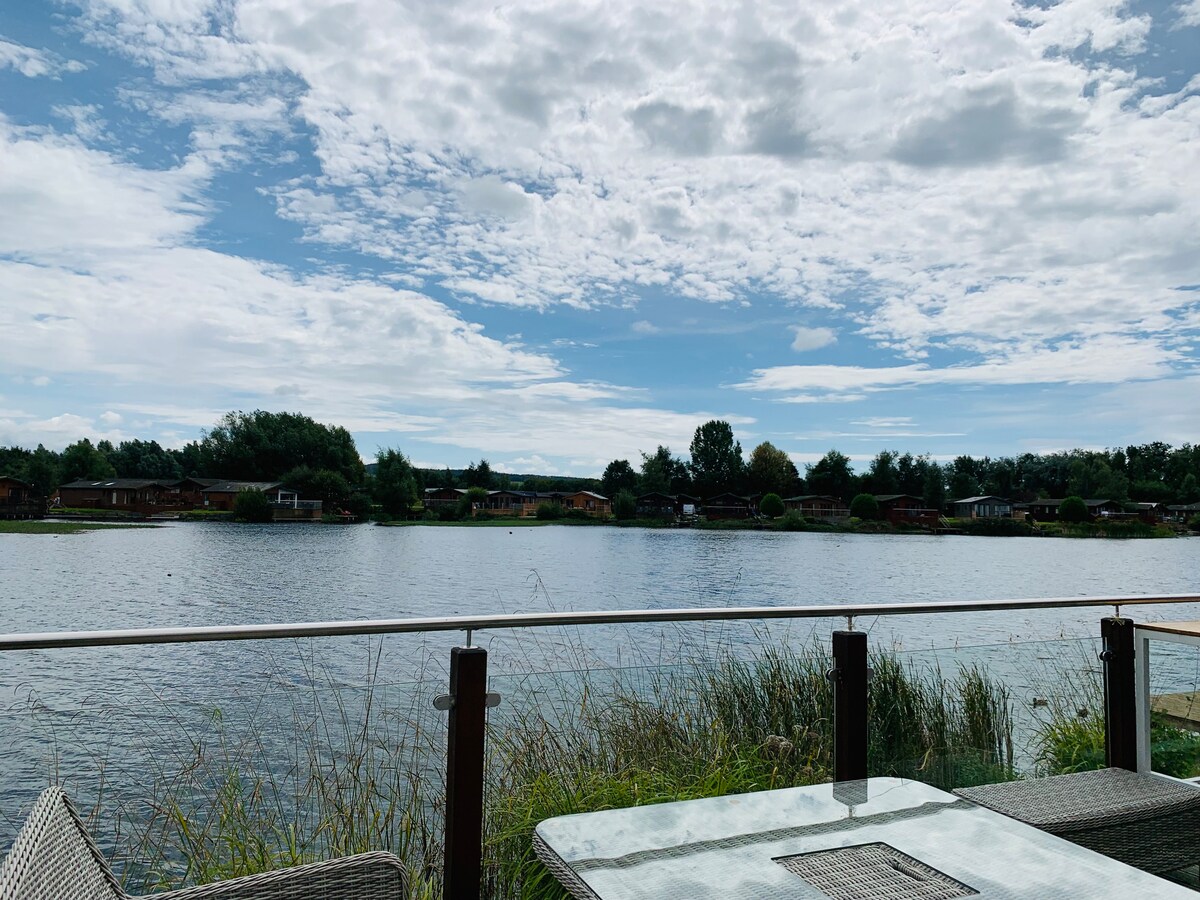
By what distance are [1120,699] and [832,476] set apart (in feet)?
237

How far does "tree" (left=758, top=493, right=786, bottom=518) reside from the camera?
2790 inches

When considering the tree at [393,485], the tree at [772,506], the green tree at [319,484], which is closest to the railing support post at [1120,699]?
the tree at [393,485]

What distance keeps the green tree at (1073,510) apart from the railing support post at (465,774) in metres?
68.1

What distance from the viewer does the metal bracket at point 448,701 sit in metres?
2.20

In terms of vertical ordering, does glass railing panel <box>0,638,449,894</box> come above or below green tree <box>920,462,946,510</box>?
below

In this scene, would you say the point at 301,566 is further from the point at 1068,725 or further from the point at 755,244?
the point at 1068,725

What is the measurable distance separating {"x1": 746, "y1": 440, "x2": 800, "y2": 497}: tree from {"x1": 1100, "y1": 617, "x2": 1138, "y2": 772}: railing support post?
73.4 m

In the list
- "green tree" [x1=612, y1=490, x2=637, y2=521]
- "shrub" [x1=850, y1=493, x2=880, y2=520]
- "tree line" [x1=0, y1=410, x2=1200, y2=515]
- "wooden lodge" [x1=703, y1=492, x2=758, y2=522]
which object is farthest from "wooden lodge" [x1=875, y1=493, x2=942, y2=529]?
"green tree" [x1=612, y1=490, x2=637, y2=521]

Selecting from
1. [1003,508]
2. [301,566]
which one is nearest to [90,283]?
[301,566]

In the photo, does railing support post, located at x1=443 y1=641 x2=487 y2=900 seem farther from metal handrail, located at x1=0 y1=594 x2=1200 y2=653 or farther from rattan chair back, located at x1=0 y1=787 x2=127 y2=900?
rattan chair back, located at x1=0 y1=787 x2=127 y2=900

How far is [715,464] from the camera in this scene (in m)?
76.9

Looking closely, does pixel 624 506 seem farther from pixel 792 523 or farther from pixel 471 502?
pixel 792 523

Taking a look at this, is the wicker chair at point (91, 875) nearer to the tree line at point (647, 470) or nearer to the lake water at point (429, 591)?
the lake water at point (429, 591)

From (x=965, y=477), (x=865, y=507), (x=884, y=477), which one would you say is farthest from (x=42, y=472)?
(x=965, y=477)
